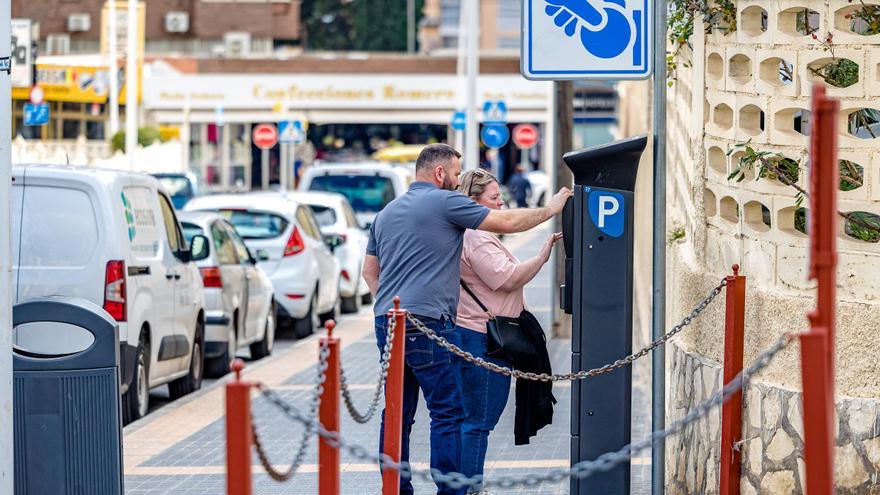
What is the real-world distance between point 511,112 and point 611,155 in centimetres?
5453

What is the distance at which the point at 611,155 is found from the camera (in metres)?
6.75

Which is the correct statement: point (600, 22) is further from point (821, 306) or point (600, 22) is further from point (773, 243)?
point (821, 306)

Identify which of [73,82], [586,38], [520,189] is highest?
[73,82]

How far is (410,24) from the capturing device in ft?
302

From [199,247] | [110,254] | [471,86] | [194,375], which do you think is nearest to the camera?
[110,254]

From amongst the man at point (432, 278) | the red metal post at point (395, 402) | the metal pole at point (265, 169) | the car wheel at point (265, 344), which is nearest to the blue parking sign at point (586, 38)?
the man at point (432, 278)

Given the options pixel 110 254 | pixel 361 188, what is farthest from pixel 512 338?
pixel 361 188

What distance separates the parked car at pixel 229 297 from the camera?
1413cm

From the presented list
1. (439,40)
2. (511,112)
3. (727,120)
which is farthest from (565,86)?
(439,40)

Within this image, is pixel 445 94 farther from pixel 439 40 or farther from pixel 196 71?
pixel 439 40

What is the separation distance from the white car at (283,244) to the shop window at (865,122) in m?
11.1

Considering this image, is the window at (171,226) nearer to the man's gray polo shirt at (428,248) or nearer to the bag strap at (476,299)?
the bag strap at (476,299)

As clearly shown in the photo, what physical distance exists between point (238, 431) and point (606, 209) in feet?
9.15

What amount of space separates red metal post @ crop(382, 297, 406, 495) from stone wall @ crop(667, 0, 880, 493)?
1455mm
